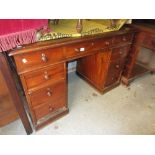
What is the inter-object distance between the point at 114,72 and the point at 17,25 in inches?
48.0

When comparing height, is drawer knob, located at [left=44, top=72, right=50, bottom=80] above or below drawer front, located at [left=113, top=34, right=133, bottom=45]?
below

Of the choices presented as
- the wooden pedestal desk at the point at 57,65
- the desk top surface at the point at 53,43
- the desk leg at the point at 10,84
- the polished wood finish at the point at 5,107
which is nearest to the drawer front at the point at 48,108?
the wooden pedestal desk at the point at 57,65

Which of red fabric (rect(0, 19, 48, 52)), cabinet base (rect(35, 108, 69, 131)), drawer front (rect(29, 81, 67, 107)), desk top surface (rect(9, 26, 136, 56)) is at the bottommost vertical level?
cabinet base (rect(35, 108, 69, 131))

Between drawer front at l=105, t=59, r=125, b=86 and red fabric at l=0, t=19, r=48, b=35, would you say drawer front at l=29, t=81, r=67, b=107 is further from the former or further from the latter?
drawer front at l=105, t=59, r=125, b=86

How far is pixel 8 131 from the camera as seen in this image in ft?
4.24

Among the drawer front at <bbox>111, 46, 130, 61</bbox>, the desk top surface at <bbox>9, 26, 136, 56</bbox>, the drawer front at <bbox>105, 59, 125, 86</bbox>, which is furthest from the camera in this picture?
the drawer front at <bbox>105, 59, 125, 86</bbox>

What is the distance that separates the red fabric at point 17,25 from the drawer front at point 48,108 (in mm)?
672

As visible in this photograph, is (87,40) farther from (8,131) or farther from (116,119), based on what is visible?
(8,131)

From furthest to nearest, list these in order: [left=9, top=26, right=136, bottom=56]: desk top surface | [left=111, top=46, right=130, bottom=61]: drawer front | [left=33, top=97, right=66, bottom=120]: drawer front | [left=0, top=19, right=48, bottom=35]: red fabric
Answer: [left=111, top=46, right=130, bottom=61]: drawer front
[left=33, top=97, right=66, bottom=120]: drawer front
[left=9, top=26, right=136, bottom=56]: desk top surface
[left=0, top=19, right=48, bottom=35]: red fabric

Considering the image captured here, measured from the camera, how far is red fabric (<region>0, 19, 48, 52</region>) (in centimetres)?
69

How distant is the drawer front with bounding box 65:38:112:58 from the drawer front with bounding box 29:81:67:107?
0.27 m

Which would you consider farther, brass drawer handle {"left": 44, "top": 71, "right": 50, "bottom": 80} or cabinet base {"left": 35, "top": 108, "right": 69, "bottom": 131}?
cabinet base {"left": 35, "top": 108, "right": 69, "bottom": 131}

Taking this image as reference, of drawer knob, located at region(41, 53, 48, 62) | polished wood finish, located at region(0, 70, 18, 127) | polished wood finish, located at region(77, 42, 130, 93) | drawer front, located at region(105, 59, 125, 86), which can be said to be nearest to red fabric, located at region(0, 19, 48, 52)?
drawer knob, located at region(41, 53, 48, 62)
